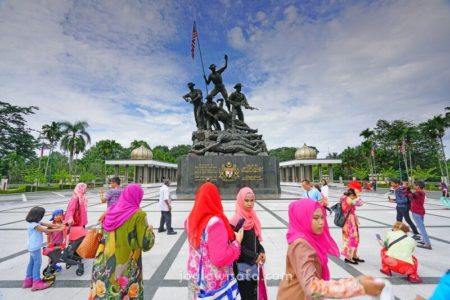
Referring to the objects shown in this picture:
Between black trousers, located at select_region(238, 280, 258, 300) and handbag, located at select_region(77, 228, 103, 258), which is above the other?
handbag, located at select_region(77, 228, 103, 258)

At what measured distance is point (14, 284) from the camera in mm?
3500

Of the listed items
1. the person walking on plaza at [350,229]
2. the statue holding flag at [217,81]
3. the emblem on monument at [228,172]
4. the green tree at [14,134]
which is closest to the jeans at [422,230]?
the person walking on plaza at [350,229]

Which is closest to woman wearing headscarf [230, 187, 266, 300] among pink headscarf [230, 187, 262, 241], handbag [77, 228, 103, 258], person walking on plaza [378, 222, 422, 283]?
pink headscarf [230, 187, 262, 241]

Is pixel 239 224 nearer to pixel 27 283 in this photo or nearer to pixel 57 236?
pixel 57 236

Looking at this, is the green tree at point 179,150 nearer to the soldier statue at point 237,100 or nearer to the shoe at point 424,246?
the soldier statue at point 237,100

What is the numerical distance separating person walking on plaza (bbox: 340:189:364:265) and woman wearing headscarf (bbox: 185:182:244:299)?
11.1 ft

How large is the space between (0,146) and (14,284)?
41722 mm

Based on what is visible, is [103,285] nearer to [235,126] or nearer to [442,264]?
[442,264]

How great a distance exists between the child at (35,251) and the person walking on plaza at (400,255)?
17.5 ft

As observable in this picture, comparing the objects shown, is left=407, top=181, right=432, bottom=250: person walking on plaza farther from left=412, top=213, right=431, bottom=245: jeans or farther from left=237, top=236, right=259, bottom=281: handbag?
left=237, top=236, right=259, bottom=281: handbag

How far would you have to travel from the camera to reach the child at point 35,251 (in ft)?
10.9

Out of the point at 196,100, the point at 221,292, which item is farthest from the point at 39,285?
the point at 196,100

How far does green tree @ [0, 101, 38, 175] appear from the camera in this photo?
109ft

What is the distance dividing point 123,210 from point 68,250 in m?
2.62
